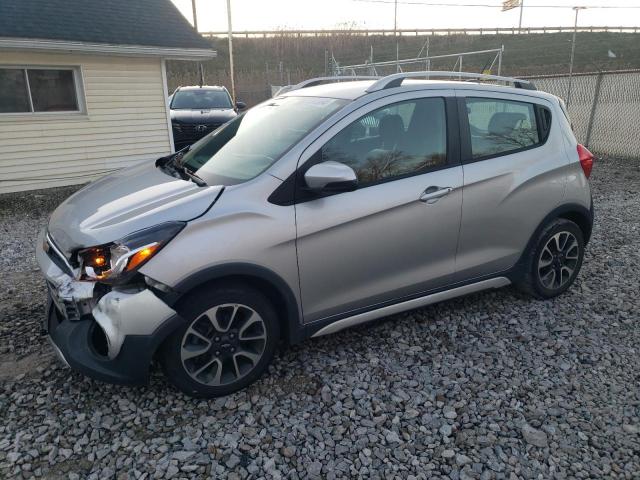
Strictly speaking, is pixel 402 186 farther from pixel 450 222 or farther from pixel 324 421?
pixel 324 421

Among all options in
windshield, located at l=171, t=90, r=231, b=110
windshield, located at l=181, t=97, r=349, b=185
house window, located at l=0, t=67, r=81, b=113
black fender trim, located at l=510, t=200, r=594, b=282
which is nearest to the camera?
windshield, located at l=181, t=97, r=349, b=185

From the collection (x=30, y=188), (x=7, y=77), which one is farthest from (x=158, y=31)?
(x=30, y=188)

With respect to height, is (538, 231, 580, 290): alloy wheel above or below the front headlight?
below

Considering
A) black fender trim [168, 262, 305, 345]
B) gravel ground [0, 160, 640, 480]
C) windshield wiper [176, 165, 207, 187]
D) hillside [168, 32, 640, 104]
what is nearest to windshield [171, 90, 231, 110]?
gravel ground [0, 160, 640, 480]

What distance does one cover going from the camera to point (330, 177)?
278 centimetres

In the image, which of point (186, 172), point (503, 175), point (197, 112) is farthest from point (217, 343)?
point (197, 112)

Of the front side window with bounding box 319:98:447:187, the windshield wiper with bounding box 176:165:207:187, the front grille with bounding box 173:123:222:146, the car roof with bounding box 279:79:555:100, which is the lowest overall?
the front grille with bounding box 173:123:222:146

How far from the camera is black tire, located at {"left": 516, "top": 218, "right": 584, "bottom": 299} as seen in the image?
12.8 ft

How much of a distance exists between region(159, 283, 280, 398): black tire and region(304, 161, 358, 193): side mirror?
72cm

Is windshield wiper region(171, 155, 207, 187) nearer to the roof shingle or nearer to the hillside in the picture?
the roof shingle

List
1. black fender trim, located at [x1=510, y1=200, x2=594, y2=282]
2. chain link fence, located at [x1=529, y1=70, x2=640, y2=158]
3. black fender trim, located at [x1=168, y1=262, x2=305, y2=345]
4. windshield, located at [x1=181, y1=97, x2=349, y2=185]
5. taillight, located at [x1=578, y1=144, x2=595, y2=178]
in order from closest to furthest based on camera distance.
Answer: black fender trim, located at [x1=168, y1=262, x2=305, y2=345], windshield, located at [x1=181, y1=97, x2=349, y2=185], black fender trim, located at [x1=510, y1=200, x2=594, y2=282], taillight, located at [x1=578, y1=144, x2=595, y2=178], chain link fence, located at [x1=529, y1=70, x2=640, y2=158]

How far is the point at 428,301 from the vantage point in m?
3.47

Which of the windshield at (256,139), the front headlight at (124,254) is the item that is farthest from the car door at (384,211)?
the front headlight at (124,254)

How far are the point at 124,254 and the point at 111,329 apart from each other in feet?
1.30
